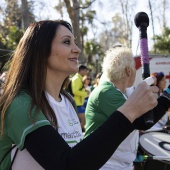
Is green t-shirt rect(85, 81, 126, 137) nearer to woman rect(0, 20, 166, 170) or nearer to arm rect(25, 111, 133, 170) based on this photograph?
woman rect(0, 20, 166, 170)

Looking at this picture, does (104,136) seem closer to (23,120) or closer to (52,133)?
(52,133)

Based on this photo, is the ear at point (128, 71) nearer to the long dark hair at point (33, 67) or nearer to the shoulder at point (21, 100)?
the long dark hair at point (33, 67)

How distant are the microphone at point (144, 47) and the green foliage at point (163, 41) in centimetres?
1926

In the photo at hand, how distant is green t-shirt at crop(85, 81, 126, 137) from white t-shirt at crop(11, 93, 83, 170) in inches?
23.8

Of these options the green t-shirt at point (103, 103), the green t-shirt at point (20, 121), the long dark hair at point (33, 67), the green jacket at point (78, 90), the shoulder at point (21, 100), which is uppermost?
Result: the long dark hair at point (33, 67)

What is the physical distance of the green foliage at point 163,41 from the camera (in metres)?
19.7

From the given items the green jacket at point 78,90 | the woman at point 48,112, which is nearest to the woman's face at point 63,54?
the woman at point 48,112

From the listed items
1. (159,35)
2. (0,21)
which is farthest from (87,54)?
(0,21)

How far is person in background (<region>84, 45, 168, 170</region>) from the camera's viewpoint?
7.22 feet

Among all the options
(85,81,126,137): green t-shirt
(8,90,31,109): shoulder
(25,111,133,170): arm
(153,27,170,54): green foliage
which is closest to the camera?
(25,111,133,170): arm

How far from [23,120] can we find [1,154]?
26cm

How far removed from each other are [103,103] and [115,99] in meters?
0.11

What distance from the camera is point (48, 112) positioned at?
1309 millimetres

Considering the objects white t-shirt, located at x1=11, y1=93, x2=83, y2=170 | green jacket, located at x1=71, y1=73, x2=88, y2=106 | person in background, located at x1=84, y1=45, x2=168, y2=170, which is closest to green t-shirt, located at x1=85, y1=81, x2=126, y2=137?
person in background, located at x1=84, y1=45, x2=168, y2=170
